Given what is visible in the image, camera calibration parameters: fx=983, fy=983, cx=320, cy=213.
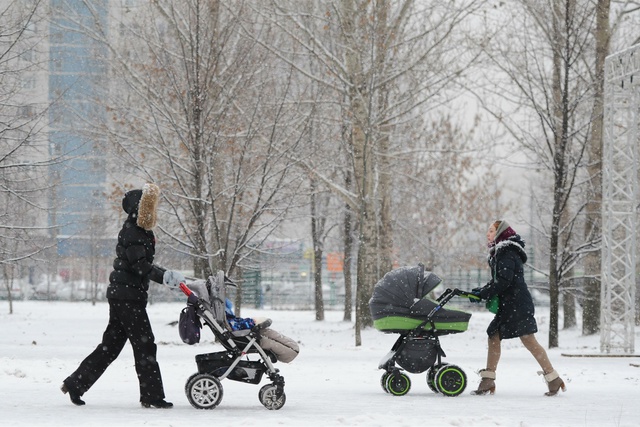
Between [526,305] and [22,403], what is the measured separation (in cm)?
510

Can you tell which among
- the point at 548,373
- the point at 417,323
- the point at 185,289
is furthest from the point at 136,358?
the point at 548,373

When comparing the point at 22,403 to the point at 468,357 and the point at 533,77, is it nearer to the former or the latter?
the point at 468,357

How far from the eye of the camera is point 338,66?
23.4 metres

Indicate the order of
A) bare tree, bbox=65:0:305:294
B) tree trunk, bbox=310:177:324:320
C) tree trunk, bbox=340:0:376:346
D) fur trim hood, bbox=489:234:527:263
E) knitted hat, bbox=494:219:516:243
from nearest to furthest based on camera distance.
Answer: fur trim hood, bbox=489:234:527:263, knitted hat, bbox=494:219:516:243, bare tree, bbox=65:0:305:294, tree trunk, bbox=340:0:376:346, tree trunk, bbox=310:177:324:320

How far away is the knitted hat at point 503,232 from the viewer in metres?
10.4

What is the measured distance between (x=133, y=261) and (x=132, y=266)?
52 millimetres

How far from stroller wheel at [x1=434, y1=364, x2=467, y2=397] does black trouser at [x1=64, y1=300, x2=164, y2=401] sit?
3001 millimetres

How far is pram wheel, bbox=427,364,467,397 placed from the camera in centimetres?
1009

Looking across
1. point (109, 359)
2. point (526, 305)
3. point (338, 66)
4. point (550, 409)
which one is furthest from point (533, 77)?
point (109, 359)

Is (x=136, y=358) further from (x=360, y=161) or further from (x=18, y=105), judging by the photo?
(x=360, y=161)

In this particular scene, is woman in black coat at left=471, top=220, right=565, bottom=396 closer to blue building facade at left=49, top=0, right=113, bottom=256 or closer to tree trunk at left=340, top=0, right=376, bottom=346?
blue building facade at left=49, top=0, right=113, bottom=256

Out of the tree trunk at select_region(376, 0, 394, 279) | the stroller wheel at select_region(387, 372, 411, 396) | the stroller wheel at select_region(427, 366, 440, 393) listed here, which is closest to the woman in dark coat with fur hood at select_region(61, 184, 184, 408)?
the stroller wheel at select_region(387, 372, 411, 396)

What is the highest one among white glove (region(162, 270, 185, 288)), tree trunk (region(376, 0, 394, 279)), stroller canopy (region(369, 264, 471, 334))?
tree trunk (region(376, 0, 394, 279))

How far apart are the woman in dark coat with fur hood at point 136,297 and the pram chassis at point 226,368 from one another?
0.32 m
